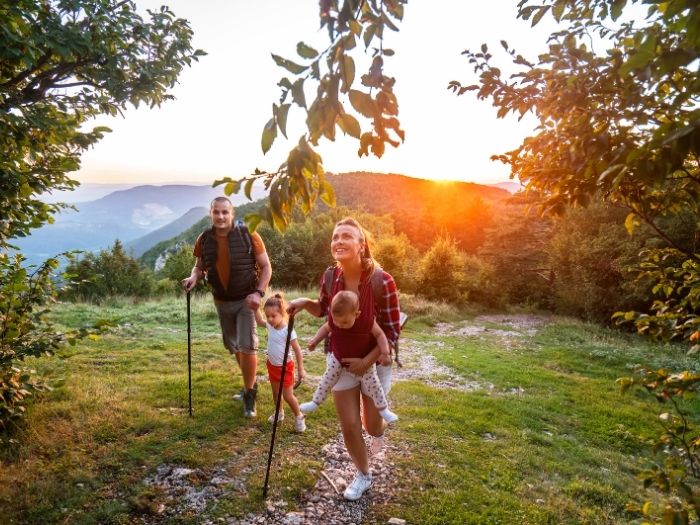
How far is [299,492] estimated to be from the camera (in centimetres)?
402

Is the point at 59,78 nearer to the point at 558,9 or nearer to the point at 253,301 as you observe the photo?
the point at 253,301

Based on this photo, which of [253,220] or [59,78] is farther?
[59,78]

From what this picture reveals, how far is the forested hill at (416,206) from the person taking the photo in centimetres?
5922

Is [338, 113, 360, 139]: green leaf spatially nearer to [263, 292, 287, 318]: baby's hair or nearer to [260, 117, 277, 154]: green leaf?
[260, 117, 277, 154]: green leaf

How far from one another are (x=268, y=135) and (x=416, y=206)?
91.3 m

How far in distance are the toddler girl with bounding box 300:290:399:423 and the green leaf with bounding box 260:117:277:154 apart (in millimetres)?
2285

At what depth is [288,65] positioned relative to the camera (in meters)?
1.16

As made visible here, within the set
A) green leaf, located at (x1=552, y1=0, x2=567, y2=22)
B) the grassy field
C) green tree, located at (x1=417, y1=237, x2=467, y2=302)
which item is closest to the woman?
the grassy field

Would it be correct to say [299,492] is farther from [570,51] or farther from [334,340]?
[570,51]

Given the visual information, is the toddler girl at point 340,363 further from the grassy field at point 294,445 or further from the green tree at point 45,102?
the green tree at point 45,102

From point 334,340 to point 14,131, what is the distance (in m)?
3.75

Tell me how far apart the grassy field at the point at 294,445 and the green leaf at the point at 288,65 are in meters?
3.91

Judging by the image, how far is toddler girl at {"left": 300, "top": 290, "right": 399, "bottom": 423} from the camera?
340 cm

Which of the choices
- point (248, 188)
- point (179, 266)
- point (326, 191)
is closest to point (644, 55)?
point (326, 191)
